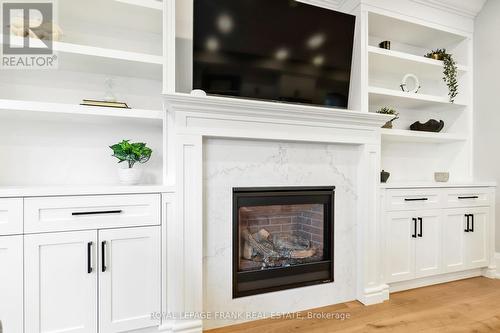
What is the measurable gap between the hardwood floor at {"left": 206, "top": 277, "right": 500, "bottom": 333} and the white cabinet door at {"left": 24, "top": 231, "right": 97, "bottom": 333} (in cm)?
84

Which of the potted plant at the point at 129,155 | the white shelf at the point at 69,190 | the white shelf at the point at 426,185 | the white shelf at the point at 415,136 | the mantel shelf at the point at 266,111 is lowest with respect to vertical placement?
the white shelf at the point at 426,185

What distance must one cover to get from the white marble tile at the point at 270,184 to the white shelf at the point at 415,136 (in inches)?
21.5

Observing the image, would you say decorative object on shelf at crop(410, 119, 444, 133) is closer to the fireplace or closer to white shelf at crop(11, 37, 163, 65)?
the fireplace

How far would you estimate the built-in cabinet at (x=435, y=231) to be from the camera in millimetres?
2463

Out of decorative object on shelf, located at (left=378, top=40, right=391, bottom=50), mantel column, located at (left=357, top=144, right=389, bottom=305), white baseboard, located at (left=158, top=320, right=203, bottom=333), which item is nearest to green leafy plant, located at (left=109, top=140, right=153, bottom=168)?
white baseboard, located at (left=158, top=320, right=203, bottom=333)

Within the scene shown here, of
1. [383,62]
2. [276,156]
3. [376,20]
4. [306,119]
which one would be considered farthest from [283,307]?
[376,20]

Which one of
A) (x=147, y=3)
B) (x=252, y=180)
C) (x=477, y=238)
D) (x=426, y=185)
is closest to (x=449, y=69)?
(x=426, y=185)

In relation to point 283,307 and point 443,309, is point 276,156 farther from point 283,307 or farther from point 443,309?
point 443,309

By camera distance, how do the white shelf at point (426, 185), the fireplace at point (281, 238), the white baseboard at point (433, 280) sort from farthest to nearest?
1. the white baseboard at point (433, 280)
2. the white shelf at point (426, 185)
3. the fireplace at point (281, 238)

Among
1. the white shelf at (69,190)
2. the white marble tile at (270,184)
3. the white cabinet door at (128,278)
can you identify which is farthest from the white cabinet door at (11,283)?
the white marble tile at (270,184)

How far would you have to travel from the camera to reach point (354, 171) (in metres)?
2.39

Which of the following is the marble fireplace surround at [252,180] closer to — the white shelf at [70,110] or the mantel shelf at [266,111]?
the mantel shelf at [266,111]

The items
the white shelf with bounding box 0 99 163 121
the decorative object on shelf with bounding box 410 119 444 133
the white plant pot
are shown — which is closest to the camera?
the white shelf with bounding box 0 99 163 121

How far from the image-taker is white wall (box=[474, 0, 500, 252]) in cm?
283
